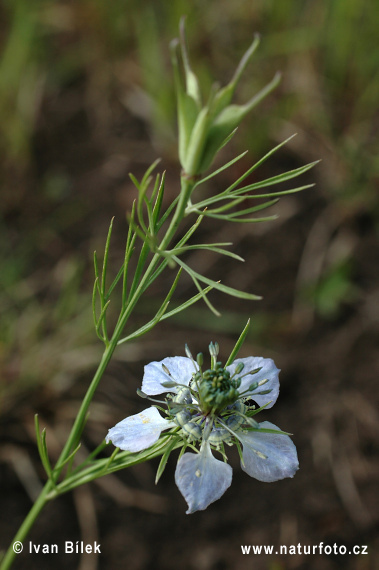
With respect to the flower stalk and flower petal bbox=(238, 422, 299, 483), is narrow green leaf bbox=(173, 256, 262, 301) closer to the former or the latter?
the flower stalk

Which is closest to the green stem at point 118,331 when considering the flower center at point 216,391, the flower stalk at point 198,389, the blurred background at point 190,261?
the flower stalk at point 198,389

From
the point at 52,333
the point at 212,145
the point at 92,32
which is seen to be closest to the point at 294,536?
the point at 52,333

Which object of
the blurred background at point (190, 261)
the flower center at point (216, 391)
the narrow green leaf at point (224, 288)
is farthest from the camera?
the blurred background at point (190, 261)

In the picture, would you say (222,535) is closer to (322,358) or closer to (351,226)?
(322,358)

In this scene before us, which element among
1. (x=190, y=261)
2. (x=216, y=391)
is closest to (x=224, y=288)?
(x=216, y=391)

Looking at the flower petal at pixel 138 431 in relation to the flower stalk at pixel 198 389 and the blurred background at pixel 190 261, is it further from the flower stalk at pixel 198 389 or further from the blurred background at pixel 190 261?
the blurred background at pixel 190 261

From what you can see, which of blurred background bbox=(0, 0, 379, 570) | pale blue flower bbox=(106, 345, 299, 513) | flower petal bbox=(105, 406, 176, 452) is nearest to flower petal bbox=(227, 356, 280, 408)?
pale blue flower bbox=(106, 345, 299, 513)
